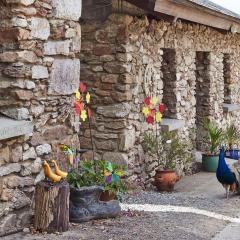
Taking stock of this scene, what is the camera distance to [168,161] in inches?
304

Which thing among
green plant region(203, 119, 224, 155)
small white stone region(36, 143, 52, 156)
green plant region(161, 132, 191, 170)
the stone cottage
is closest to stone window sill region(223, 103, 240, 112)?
the stone cottage

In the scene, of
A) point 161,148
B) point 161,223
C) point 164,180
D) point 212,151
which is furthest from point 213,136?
point 161,223

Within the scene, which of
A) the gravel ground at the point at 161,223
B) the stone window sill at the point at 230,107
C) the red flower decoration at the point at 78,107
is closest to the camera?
the gravel ground at the point at 161,223

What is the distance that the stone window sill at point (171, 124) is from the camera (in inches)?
313

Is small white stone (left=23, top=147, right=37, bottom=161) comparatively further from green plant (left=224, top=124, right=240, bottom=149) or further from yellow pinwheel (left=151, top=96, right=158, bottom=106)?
green plant (left=224, top=124, right=240, bottom=149)

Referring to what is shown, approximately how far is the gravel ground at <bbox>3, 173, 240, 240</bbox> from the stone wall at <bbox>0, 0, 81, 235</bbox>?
15.7 inches

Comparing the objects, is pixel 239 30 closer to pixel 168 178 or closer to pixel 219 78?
pixel 219 78

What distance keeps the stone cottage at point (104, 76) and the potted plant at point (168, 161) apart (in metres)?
0.21

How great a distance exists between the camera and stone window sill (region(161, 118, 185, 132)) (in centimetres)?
795

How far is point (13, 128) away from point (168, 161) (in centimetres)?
382

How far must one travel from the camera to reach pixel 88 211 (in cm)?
484

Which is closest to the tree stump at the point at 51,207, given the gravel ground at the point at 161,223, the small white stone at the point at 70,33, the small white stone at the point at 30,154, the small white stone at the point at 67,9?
the gravel ground at the point at 161,223

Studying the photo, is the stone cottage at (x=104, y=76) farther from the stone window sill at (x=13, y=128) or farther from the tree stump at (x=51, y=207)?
the tree stump at (x=51, y=207)

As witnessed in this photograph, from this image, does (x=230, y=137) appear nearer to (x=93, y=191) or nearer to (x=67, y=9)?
(x=93, y=191)
